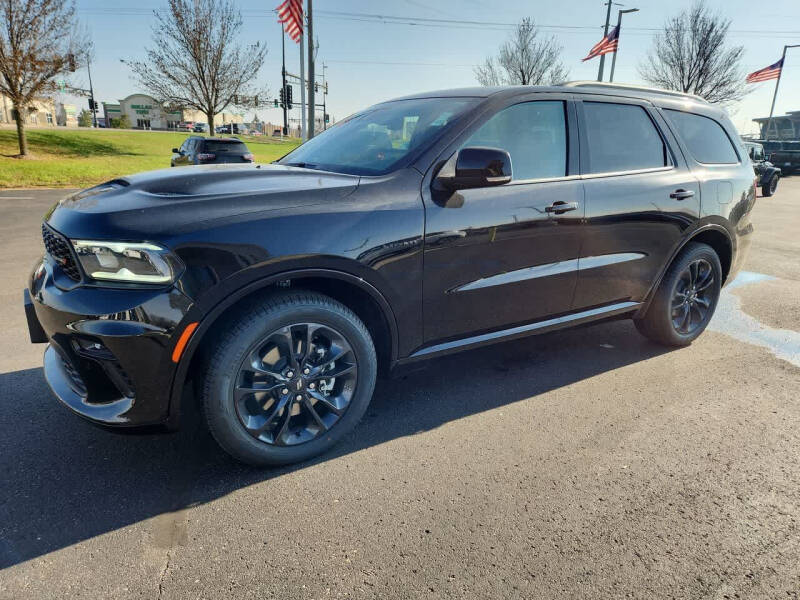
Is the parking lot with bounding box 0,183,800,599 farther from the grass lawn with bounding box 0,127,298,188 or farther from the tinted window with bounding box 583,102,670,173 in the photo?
the grass lawn with bounding box 0,127,298,188

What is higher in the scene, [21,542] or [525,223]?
[525,223]

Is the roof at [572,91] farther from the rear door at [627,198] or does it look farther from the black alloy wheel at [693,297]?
the black alloy wheel at [693,297]

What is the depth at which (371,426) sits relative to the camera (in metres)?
2.98

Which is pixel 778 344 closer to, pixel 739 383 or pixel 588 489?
pixel 739 383

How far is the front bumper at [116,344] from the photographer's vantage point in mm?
2062

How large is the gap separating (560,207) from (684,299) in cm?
166

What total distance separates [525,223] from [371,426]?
1.42 meters

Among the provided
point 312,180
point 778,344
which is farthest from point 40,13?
point 778,344

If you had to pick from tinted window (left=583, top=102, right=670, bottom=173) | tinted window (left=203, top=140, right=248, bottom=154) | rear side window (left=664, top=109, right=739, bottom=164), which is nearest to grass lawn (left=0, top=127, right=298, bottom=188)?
tinted window (left=203, top=140, right=248, bottom=154)

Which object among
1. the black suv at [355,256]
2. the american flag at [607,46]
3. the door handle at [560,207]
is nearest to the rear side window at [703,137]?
the black suv at [355,256]

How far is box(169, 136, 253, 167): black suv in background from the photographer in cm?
1442

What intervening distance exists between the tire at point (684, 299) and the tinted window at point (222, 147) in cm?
1328

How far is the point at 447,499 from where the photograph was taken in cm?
236

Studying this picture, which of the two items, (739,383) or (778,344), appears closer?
(739,383)
